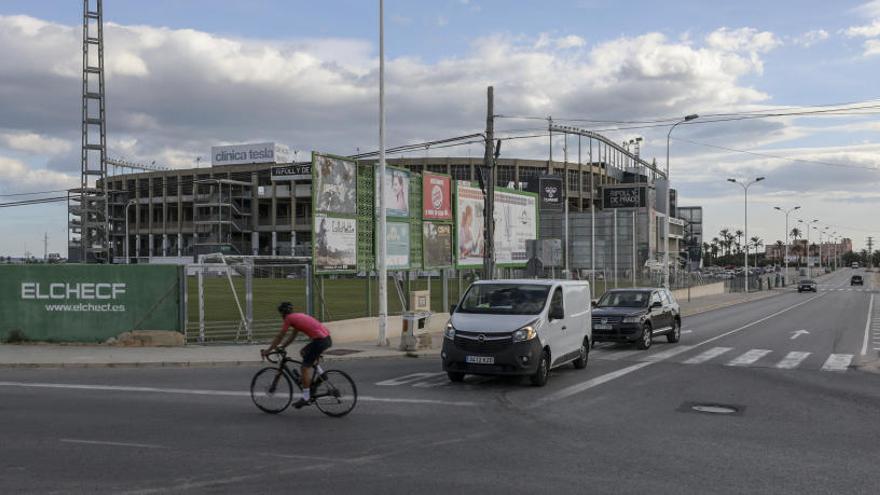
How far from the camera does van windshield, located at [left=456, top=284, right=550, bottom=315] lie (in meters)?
13.8

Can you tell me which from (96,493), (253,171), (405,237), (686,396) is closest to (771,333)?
(405,237)

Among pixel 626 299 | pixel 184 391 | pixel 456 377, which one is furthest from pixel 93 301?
pixel 626 299

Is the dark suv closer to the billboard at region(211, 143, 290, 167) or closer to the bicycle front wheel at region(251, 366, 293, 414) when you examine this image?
the bicycle front wheel at region(251, 366, 293, 414)

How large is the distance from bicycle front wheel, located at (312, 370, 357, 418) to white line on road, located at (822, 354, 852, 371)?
37.3ft

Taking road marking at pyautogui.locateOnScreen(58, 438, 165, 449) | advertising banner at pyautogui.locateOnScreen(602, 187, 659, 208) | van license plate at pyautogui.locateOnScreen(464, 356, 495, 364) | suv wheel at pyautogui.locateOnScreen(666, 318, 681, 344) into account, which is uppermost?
advertising banner at pyautogui.locateOnScreen(602, 187, 659, 208)

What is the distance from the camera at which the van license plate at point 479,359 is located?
12820 millimetres

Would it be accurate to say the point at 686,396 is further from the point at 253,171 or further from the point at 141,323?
the point at 253,171

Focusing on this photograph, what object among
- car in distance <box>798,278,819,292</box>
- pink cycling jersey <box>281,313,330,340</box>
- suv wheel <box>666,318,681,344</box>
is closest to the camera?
pink cycling jersey <box>281,313,330,340</box>

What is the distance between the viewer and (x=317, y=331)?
1027cm

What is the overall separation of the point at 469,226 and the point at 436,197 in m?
2.68

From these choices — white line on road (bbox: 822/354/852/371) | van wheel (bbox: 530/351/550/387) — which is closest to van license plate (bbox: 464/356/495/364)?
A: van wheel (bbox: 530/351/550/387)

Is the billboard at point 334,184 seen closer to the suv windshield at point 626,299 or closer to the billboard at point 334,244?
the billboard at point 334,244

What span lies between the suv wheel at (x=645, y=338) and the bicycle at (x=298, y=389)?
1174 centimetres

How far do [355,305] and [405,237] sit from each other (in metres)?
13.1
